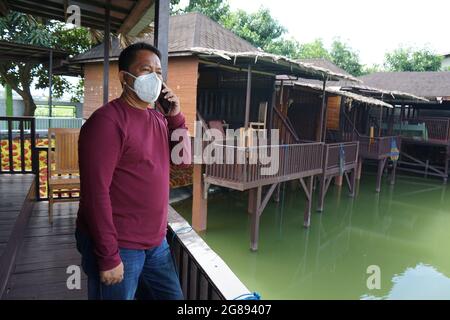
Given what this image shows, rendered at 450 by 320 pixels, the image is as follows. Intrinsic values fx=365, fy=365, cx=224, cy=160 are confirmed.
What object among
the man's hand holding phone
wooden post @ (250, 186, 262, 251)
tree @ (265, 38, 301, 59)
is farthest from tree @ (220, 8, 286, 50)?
the man's hand holding phone

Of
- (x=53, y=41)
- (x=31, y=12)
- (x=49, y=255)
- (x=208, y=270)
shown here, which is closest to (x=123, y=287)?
(x=208, y=270)

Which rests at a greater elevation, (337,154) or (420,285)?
(337,154)

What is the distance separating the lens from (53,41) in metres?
13.5

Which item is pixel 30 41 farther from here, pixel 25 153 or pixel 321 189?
pixel 321 189

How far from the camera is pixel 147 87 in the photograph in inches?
63.5

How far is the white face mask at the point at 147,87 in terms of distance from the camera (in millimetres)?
1604

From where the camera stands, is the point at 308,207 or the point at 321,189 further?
the point at 321,189

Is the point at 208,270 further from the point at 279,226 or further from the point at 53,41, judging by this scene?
the point at 53,41

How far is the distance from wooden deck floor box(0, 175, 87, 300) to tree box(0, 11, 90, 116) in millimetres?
10083

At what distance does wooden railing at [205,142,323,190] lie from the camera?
7.25m

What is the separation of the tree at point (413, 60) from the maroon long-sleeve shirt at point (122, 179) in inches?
1171

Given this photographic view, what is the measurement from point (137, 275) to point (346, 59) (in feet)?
99.7
